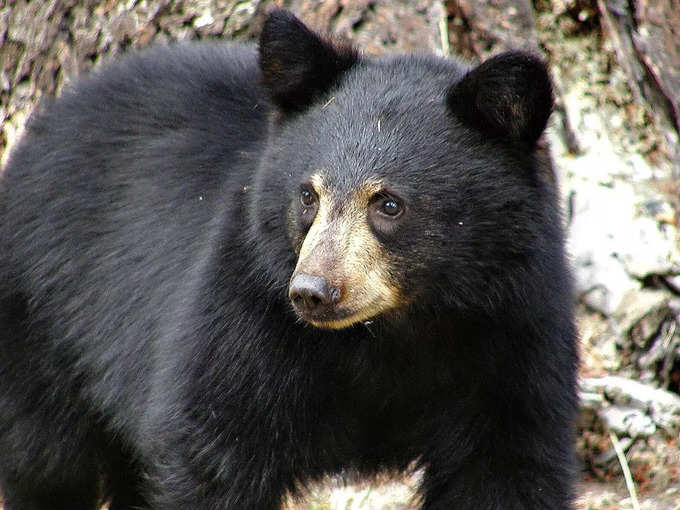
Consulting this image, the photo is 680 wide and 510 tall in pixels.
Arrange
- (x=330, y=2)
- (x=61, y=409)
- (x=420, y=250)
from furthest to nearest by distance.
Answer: (x=330, y=2) < (x=61, y=409) < (x=420, y=250)

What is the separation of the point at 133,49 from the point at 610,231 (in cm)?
296

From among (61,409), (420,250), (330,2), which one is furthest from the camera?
(330,2)

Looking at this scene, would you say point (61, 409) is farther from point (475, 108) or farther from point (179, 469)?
point (475, 108)

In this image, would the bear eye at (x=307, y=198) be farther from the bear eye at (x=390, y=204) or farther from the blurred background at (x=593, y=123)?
the blurred background at (x=593, y=123)

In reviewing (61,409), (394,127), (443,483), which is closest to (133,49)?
(61,409)

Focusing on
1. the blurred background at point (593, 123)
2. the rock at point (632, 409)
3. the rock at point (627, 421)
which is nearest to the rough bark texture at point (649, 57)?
the blurred background at point (593, 123)

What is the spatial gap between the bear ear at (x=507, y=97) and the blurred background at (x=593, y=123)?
185 cm

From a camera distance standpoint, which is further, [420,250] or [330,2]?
[330,2]

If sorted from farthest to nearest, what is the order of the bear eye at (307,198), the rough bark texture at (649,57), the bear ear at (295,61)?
1. the rough bark texture at (649,57)
2. the bear ear at (295,61)
3. the bear eye at (307,198)

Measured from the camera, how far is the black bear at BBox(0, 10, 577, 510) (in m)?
4.45

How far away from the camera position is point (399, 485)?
6.70m

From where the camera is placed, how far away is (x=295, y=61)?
4.73 metres

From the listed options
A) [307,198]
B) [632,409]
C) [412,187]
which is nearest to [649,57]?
[632,409]

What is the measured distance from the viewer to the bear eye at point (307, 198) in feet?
14.7
